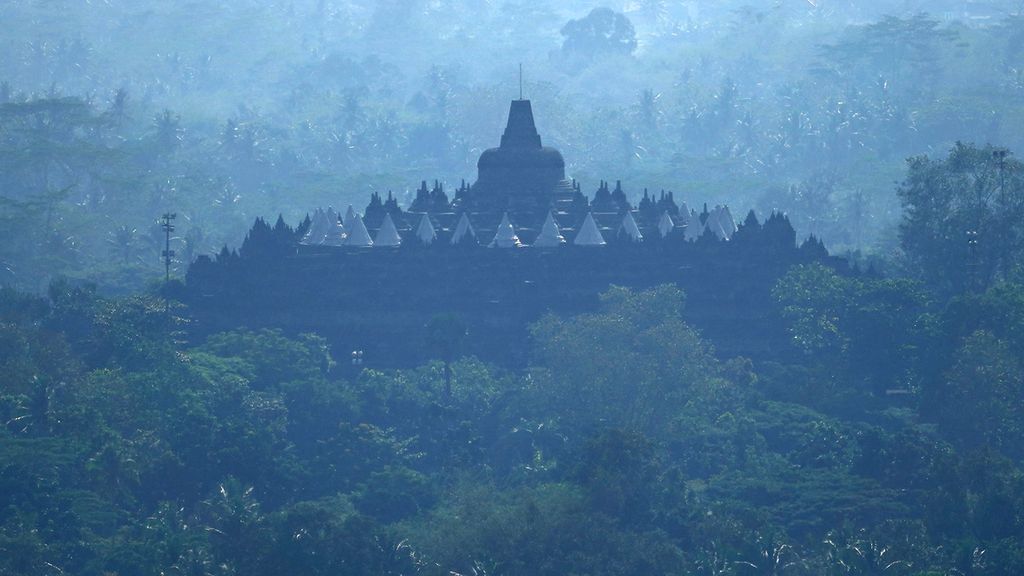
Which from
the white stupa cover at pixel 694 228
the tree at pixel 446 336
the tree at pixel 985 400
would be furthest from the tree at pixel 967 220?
the tree at pixel 446 336

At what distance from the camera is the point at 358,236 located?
83.2 meters

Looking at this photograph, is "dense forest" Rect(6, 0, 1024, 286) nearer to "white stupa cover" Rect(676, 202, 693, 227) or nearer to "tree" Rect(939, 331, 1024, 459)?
"white stupa cover" Rect(676, 202, 693, 227)

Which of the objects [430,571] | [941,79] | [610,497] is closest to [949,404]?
[610,497]

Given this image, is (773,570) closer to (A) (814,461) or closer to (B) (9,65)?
(A) (814,461)

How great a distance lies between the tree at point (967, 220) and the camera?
3302 inches

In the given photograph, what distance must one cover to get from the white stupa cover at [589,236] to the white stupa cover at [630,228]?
2.54 ft

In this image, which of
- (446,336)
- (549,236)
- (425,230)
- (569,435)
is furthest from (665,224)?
(569,435)

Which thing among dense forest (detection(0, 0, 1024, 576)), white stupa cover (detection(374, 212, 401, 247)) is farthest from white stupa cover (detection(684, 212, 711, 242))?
white stupa cover (detection(374, 212, 401, 247))

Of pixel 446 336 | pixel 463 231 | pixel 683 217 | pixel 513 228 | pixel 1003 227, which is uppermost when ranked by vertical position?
pixel 683 217

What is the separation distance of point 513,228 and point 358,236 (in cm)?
510

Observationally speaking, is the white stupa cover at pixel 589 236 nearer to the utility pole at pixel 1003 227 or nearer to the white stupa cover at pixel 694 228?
the white stupa cover at pixel 694 228

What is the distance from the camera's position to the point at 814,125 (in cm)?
15425

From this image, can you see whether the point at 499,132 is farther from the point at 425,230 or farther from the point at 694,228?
the point at 425,230

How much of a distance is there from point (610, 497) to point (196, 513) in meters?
10.4
